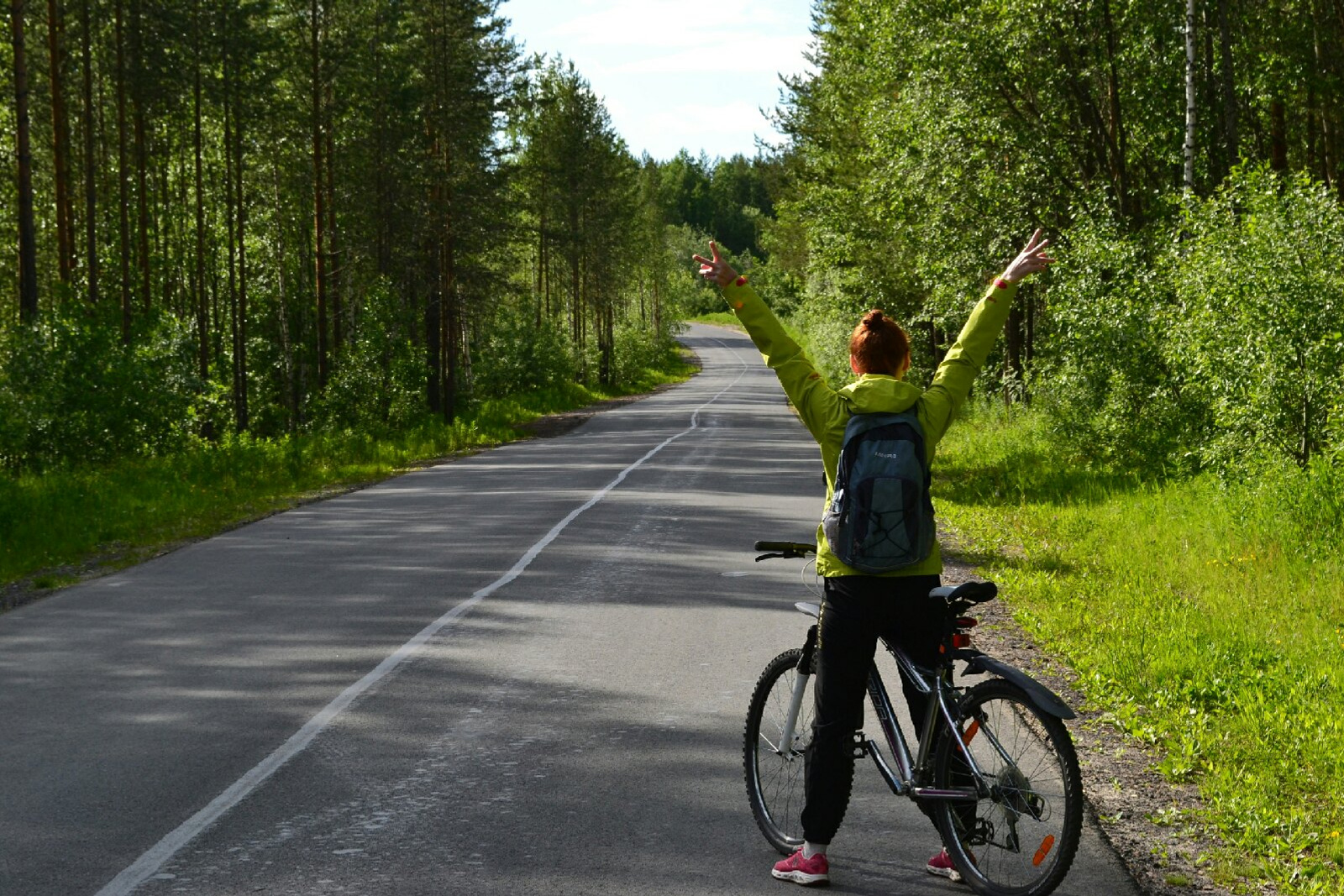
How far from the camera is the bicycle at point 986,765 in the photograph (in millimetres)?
4453

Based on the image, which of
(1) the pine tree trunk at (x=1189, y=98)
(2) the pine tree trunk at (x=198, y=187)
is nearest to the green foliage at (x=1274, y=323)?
(1) the pine tree trunk at (x=1189, y=98)

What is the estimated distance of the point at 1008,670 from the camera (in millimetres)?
4570

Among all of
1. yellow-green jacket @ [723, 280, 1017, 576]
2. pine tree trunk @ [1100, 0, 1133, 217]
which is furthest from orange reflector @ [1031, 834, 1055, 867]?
pine tree trunk @ [1100, 0, 1133, 217]

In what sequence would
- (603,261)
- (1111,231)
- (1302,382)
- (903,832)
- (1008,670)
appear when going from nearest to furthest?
(1008,670) → (903,832) → (1302,382) → (1111,231) → (603,261)

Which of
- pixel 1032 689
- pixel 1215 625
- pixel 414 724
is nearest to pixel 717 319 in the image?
pixel 1215 625

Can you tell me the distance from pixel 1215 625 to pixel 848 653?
18.7 feet

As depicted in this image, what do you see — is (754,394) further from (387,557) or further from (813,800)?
(813,800)

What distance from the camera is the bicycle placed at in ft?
14.6

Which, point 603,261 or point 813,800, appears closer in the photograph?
point 813,800

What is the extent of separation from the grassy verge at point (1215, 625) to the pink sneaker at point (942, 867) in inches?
43.3

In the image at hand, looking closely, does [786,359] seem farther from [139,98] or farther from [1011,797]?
[139,98]

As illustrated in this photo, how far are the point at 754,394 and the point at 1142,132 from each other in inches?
1394

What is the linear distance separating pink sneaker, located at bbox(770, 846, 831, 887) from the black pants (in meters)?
0.08

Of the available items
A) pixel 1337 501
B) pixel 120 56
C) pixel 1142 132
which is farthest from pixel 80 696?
pixel 120 56
